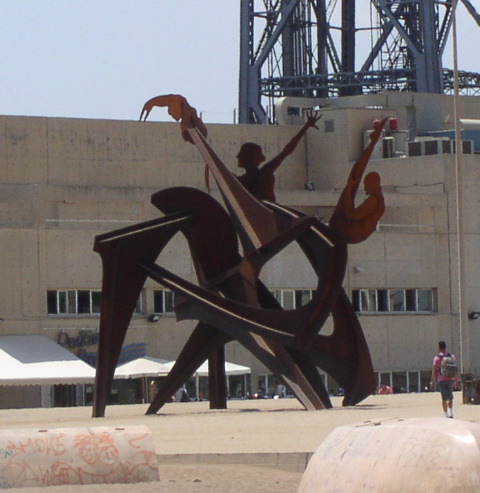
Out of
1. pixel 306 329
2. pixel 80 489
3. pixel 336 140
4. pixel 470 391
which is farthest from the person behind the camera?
pixel 336 140

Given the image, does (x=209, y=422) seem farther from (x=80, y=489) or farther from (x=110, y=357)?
(x=80, y=489)

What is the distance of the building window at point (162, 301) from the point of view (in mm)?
57375

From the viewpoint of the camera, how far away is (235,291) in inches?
1206

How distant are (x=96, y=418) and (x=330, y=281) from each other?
513cm

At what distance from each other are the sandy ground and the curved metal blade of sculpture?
99 centimetres

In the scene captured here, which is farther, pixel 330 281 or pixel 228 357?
pixel 228 357

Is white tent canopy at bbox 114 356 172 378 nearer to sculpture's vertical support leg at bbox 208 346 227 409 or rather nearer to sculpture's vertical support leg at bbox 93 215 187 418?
sculpture's vertical support leg at bbox 208 346 227 409

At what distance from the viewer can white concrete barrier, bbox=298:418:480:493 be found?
10.9 meters

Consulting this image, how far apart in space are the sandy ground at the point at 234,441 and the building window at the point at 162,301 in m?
23.0

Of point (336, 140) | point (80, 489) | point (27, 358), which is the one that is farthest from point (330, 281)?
point (336, 140)

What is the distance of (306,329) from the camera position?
96.3ft

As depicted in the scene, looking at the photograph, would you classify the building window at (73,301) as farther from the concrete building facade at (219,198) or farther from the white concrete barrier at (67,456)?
the white concrete barrier at (67,456)

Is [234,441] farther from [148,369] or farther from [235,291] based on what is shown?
[148,369]

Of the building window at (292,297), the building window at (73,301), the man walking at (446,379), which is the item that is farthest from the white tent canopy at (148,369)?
the man walking at (446,379)
